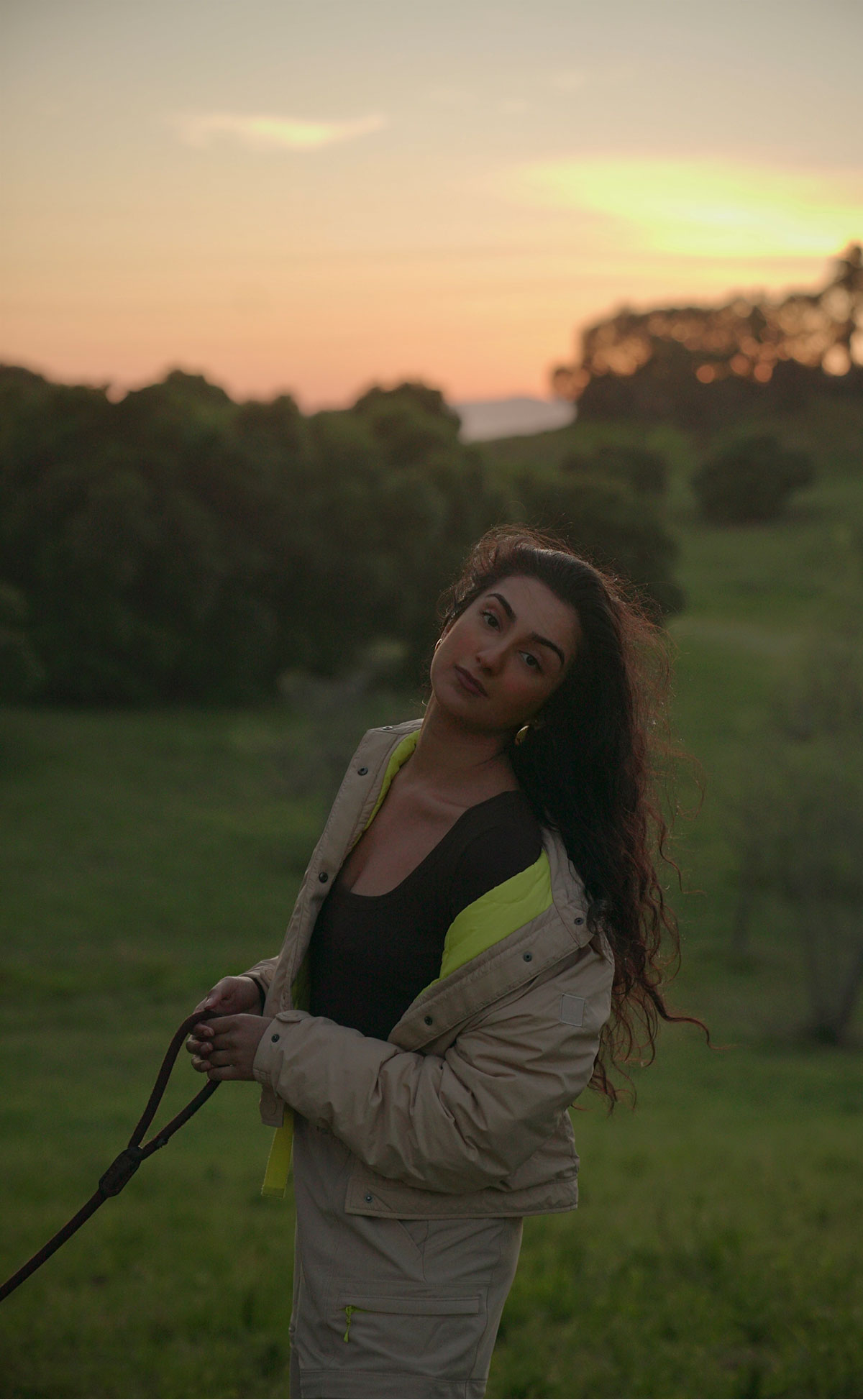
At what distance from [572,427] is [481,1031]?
8391cm

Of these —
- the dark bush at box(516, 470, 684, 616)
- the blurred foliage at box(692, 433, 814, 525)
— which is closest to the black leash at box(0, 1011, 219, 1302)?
the dark bush at box(516, 470, 684, 616)

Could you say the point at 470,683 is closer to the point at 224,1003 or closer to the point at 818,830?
the point at 224,1003

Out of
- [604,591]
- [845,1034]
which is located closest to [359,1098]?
[604,591]

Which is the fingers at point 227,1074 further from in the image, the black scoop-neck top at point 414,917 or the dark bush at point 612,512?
the dark bush at point 612,512

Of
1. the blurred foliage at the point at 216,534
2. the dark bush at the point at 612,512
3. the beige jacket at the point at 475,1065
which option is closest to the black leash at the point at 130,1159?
the beige jacket at the point at 475,1065

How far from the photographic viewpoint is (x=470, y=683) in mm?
2291

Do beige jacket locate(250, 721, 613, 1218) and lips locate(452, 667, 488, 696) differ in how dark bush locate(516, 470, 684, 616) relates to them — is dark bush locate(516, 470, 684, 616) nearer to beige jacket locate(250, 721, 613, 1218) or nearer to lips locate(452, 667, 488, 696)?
lips locate(452, 667, 488, 696)

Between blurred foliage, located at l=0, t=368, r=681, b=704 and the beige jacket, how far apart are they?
2881 cm

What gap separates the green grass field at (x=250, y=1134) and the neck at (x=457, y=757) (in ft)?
2.50

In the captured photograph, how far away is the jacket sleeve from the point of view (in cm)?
202

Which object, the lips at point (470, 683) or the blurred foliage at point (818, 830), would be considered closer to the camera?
the lips at point (470, 683)

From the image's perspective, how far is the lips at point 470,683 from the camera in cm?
228

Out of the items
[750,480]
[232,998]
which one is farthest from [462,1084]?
[750,480]

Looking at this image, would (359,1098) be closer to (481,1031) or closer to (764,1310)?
(481,1031)
